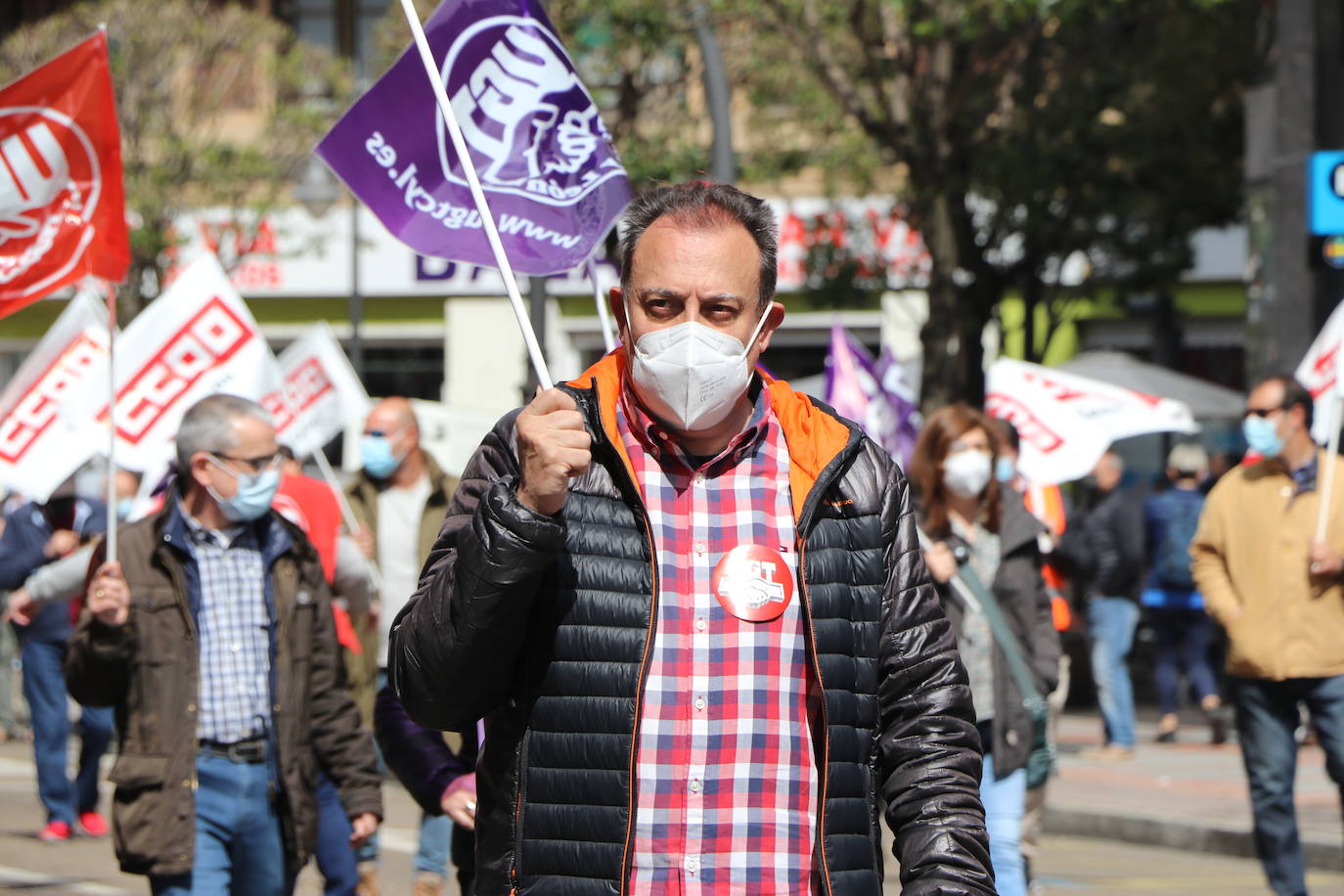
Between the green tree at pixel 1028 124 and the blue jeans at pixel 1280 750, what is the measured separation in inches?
304

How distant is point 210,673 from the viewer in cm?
520

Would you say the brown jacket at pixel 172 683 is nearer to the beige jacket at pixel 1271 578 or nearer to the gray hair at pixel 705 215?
the gray hair at pixel 705 215

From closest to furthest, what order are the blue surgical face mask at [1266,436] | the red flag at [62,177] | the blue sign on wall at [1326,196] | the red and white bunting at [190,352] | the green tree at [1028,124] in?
the red flag at [62,177]
the blue surgical face mask at [1266,436]
the red and white bunting at [190,352]
the blue sign on wall at [1326,196]
the green tree at [1028,124]

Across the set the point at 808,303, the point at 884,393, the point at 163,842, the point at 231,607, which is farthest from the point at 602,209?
the point at 808,303

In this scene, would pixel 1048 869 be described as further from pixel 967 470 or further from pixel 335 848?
pixel 335 848

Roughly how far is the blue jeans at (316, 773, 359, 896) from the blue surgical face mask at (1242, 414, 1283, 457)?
11.8ft

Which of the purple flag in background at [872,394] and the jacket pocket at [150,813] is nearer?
the jacket pocket at [150,813]

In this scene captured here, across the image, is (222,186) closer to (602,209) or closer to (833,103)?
(833,103)

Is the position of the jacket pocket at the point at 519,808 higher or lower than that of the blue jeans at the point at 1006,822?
higher

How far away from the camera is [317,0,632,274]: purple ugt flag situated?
16.2ft

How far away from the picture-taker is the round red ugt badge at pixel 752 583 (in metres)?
2.88

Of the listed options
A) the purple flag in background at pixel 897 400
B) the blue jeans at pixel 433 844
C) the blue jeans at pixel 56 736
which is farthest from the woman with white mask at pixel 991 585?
the purple flag in background at pixel 897 400

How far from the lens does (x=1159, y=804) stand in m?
11.2

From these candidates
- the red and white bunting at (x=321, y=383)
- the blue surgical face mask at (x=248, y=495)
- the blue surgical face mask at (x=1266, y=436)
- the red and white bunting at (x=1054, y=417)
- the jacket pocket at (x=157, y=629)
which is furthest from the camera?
the red and white bunting at (x=321, y=383)
